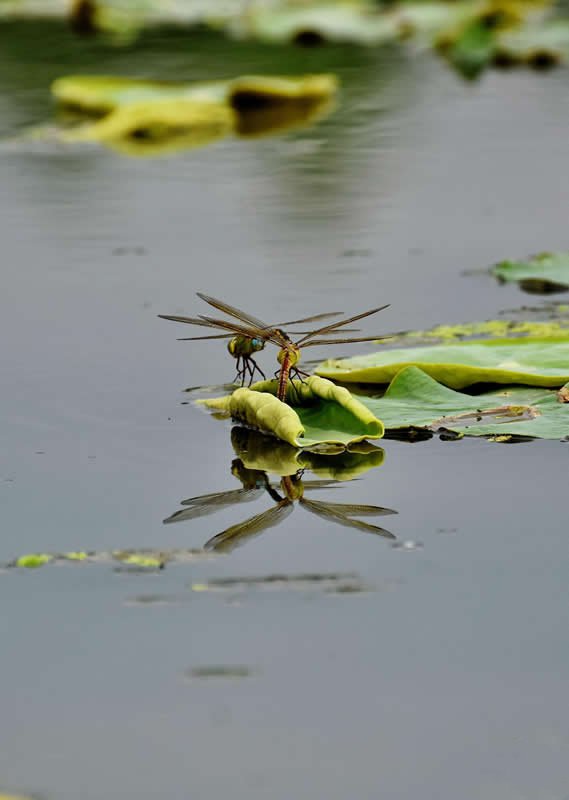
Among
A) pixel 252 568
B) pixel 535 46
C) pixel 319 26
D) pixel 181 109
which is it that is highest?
pixel 319 26

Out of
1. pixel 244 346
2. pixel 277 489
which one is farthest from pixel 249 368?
pixel 277 489

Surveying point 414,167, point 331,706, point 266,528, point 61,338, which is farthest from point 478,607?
point 414,167

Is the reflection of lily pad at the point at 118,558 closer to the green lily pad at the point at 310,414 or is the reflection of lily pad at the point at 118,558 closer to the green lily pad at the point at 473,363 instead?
the green lily pad at the point at 310,414

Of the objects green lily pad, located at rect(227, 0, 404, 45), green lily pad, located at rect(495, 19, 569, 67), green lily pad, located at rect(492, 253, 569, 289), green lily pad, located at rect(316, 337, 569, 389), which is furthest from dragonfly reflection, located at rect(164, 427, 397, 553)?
green lily pad, located at rect(227, 0, 404, 45)

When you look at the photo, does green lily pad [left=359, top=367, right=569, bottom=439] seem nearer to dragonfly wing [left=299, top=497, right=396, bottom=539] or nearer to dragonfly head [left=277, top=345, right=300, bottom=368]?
dragonfly head [left=277, top=345, right=300, bottom=368]

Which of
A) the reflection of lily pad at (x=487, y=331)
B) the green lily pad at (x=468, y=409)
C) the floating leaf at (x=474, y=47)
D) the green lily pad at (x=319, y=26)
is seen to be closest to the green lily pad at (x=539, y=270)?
the reflection of lily pad at (x=487, y=331)

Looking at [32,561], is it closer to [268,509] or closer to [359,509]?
[268,509]
